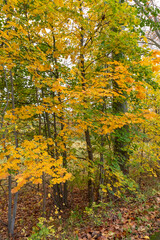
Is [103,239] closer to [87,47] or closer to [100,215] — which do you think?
[100,215]

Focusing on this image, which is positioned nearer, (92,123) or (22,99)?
(92,123)

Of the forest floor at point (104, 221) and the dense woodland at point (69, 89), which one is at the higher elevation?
the dense woodland at point (69, 89)

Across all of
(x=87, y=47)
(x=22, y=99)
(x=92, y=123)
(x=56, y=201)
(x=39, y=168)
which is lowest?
(x=56, y=201)

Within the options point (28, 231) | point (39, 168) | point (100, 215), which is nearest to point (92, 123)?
point (39, 168)

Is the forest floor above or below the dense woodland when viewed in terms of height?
below

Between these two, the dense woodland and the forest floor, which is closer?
the dense woodland

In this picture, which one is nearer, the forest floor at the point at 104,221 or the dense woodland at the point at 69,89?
the dense woodland at the point at 69,89

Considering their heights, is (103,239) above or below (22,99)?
below

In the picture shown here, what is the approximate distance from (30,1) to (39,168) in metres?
3.29

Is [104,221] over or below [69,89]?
below

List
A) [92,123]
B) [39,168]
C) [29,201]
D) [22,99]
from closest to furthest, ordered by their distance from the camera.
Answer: [39,168], [92,123], [22,99], [29,201]

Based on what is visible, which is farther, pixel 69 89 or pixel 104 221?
pixel 104 221

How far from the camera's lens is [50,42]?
3988mm

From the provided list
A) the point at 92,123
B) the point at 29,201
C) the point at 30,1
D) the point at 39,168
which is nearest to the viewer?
the point at 39,168
